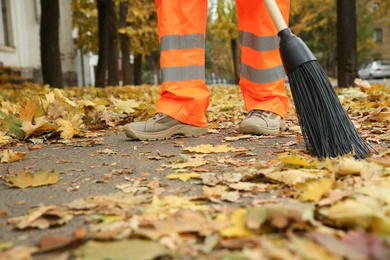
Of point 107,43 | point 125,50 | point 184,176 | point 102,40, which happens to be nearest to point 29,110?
point 184,176

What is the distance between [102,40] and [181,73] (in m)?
10.6

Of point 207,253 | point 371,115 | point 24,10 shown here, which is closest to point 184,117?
point 371,115

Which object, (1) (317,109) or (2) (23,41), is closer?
(1) (317,109)

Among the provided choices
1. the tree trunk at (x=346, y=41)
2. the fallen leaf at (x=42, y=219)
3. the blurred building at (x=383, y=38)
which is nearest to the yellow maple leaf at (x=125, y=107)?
the fallen leaf at (x=42, y=219)

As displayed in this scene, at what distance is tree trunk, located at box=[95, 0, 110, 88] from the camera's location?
12.6m

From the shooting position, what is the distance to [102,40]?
12.9 meters

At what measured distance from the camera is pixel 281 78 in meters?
3.02

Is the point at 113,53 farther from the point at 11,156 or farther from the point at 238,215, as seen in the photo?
the point at 238,215

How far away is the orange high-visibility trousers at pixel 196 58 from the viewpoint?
9.18ft

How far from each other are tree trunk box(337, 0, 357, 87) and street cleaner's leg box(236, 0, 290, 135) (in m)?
5.42

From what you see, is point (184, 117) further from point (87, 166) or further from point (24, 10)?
point (24, 10)

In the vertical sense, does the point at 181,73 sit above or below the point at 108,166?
above

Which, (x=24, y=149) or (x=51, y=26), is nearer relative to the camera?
(x=24, y=149)

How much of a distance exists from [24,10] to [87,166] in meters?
15.6
